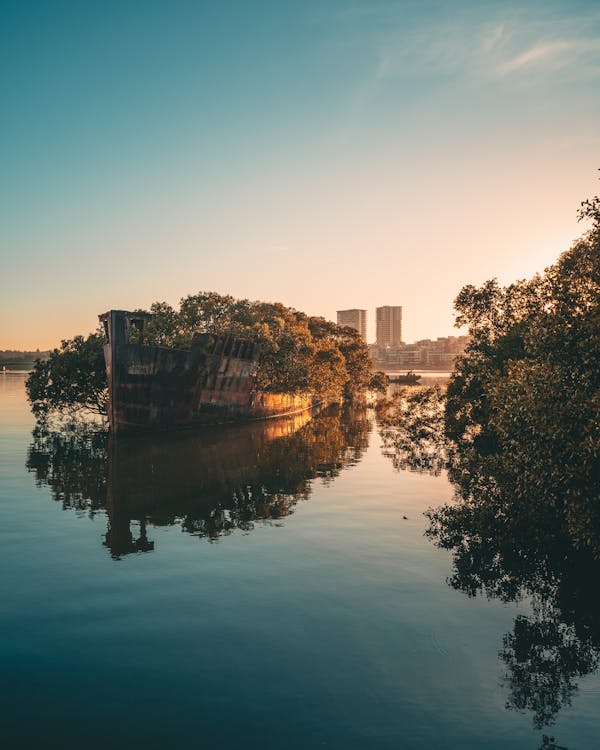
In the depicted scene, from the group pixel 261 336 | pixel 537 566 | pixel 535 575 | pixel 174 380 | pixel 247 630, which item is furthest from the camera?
pixel 261 336

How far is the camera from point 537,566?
696 inches

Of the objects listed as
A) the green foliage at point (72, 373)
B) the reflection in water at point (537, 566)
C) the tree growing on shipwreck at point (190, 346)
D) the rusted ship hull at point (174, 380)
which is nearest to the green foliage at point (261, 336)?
the tree growing on shipwreck at point (190, 346)

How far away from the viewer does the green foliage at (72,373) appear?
53.1 metres

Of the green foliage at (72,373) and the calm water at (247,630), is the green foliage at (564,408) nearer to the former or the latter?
the calm water at (247,630)

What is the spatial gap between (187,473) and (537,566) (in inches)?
799

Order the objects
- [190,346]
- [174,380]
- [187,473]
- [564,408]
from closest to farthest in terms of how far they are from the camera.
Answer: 1. [564,408]
2. [187,473]
3. [174,380]
4. [190,346]

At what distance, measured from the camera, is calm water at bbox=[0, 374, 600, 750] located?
32.0 feet

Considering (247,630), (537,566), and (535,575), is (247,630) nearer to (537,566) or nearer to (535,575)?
(535,575)

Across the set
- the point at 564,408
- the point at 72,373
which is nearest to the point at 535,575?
the point at 564,408

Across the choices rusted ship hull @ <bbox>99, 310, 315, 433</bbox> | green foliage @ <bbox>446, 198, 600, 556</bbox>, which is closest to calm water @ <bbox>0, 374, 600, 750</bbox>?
green foliage @ <bbox>446, 198, 600, 556</bbox>

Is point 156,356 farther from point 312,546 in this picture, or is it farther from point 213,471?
point 312,546

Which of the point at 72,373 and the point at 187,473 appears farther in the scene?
the point at 72,373

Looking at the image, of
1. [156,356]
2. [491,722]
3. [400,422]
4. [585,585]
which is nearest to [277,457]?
[400,422]

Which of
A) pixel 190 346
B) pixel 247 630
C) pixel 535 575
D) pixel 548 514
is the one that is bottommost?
pixel 535 575
